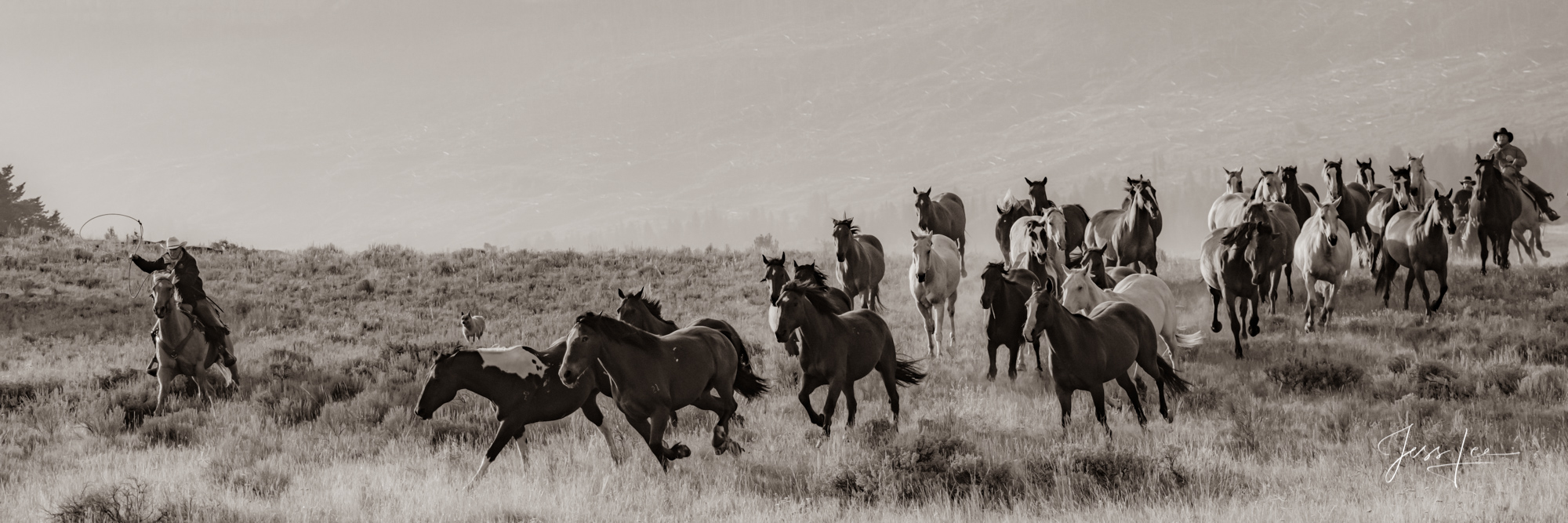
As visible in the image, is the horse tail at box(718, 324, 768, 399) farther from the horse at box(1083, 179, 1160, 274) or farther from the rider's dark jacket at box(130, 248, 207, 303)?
the horse at box(1083, 179, 1160, 274)

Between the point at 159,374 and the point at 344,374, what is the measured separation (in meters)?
2.55

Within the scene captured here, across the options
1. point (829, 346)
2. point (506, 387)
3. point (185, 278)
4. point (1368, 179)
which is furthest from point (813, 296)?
point (1368, 179)

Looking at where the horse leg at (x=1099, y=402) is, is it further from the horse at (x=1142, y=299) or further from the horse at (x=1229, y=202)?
the horse at (x=1229, y=202)

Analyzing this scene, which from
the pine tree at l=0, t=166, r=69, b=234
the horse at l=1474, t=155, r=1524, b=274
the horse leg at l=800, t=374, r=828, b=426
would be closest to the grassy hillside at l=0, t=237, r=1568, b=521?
the horse leg at l=800, t=374, r=828, b=426

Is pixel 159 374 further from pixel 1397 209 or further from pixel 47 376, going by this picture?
pixel 1397 209

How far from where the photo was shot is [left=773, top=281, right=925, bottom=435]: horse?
376 inches

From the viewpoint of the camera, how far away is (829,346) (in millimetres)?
9812

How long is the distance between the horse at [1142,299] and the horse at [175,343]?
10790 mm

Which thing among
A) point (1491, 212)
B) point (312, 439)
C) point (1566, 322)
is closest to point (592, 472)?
point (312, 439)

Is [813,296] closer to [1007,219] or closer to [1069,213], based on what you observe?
[1069,213]

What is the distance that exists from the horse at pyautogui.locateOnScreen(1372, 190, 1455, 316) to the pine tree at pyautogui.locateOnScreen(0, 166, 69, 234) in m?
50.3

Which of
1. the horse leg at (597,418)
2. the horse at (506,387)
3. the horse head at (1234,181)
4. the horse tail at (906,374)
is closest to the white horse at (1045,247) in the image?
the horse tail at (906,374)
